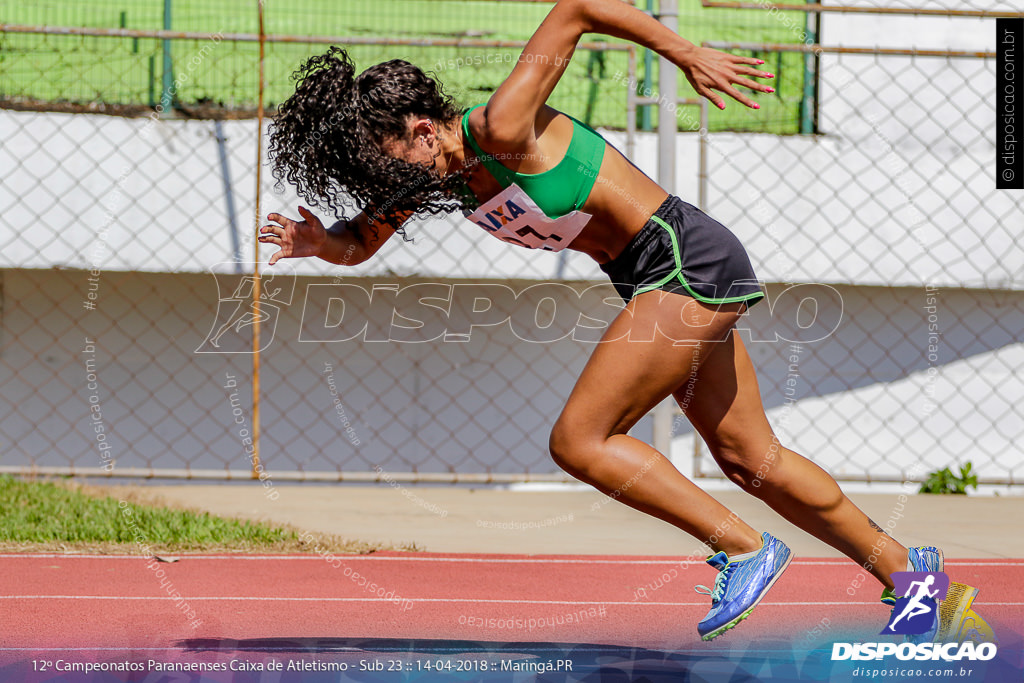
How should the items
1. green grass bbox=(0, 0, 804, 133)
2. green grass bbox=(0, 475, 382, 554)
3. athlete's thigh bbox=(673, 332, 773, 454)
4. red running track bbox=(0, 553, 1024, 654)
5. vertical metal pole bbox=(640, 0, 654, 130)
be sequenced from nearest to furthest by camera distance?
athlete's thigh bbox=(673, 332, 773, 454) → red running track bbox=(0, 553, 1024, 654) → green grass bbox=(0, 475, 382, 554) → green grass bbox=(0, 0, 804, 133) → vertical metal pole bbox=(640, 0, 654, 130)

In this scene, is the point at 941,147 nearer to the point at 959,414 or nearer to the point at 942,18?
the point at 942,18

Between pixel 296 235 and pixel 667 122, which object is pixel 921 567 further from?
pixel 667 122

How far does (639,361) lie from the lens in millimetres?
2471

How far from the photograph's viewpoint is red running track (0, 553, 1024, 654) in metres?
3.08

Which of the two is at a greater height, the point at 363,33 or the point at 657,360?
the point at 363,33

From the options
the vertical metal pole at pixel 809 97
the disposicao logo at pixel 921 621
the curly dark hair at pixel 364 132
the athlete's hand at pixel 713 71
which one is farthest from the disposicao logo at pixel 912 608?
the vertical metal pole at pixel 809 97

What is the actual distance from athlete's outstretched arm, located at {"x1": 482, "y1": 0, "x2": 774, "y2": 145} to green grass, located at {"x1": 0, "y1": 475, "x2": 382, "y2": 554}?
2.44 meters

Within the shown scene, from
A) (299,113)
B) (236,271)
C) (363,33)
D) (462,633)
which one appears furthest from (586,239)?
(363,33)

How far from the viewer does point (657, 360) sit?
2.47m

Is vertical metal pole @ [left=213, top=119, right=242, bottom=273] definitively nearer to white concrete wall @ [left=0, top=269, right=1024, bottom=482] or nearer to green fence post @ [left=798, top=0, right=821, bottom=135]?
white concrete wall @ [left=0, top=269, right=1024, bottom=482]

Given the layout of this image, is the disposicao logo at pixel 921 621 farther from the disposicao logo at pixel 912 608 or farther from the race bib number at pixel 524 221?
the race bib number at pixel 524 221

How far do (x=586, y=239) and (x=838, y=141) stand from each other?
4045 millimetres

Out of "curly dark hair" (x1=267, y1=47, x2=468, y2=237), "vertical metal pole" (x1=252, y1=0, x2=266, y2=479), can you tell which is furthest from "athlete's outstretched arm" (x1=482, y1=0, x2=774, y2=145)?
"vertical metal pole" (x1=252, y1=0, x2=266, y2=479)

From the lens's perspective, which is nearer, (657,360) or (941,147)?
(657,360)
